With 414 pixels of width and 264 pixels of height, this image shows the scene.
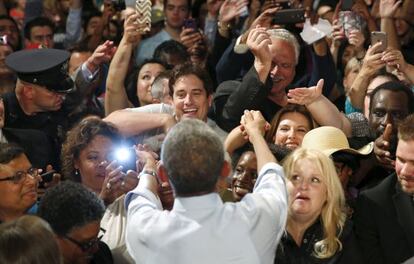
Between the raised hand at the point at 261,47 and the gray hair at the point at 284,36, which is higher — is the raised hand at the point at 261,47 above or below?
above

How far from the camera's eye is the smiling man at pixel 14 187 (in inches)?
162

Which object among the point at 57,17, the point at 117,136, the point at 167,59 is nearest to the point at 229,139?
the point at 117,136

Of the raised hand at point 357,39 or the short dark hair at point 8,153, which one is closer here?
the short dark hair at point 8,153

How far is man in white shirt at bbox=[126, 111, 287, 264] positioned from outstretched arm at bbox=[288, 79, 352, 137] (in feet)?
5.42

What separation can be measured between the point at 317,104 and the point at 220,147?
6.02ft

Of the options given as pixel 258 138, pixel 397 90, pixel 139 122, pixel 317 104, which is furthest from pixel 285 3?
pixel 258 138

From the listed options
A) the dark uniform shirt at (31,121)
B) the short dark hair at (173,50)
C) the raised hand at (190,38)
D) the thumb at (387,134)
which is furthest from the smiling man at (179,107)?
the raised hand at (190,38)

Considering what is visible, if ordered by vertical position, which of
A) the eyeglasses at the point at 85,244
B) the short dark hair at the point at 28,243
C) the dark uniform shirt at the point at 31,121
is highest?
the short dark hair at the point at 28,243

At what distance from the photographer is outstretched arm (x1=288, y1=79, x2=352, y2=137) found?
4941mm

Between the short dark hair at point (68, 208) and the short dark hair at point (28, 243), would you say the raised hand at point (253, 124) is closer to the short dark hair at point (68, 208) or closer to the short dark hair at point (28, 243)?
the short dark hair at point (68, 208)

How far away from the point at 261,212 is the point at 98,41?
4.88m

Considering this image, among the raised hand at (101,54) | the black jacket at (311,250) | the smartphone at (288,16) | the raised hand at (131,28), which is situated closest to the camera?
the black jacket at (311,250)

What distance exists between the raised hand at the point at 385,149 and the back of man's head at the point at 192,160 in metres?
1.68

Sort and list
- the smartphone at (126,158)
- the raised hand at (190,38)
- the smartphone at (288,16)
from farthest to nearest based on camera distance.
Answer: the raised hand at (190,38), the smartphone at (288,16), the smartphone at (126,158)
